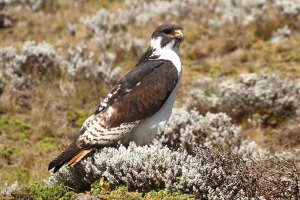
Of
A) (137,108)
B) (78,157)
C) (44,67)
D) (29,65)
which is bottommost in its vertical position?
(78,157)

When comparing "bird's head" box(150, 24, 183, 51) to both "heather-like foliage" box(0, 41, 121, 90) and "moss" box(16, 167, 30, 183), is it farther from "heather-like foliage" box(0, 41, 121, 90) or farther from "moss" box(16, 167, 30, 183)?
"heather-like foliage" box(0, 41, 121, 90)

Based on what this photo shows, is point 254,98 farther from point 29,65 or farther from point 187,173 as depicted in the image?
point 29,65

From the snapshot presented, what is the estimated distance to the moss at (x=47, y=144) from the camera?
880cm

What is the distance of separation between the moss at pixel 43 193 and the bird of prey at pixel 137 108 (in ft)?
1.81

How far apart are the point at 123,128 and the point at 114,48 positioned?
6.76 m

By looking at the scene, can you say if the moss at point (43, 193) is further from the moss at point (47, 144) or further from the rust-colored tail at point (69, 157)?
the moss at point (47, 144)

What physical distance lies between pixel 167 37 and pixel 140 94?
0.86 meters

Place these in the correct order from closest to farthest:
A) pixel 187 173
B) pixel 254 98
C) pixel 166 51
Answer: pixel 187 173
pixel 166 51
pixel 254 98

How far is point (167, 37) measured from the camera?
275 inches

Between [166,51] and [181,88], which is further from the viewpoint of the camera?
[181,88]

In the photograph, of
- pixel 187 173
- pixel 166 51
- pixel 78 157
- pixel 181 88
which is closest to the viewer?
pixel 187 173

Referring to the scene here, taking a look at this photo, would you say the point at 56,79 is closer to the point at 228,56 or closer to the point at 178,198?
the point at 228,56

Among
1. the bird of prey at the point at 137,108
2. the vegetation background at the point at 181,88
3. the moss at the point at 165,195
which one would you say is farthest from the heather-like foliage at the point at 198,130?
the moss at the point at 165,195

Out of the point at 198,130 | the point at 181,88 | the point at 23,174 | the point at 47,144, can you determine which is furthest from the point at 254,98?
the point at 23,174
